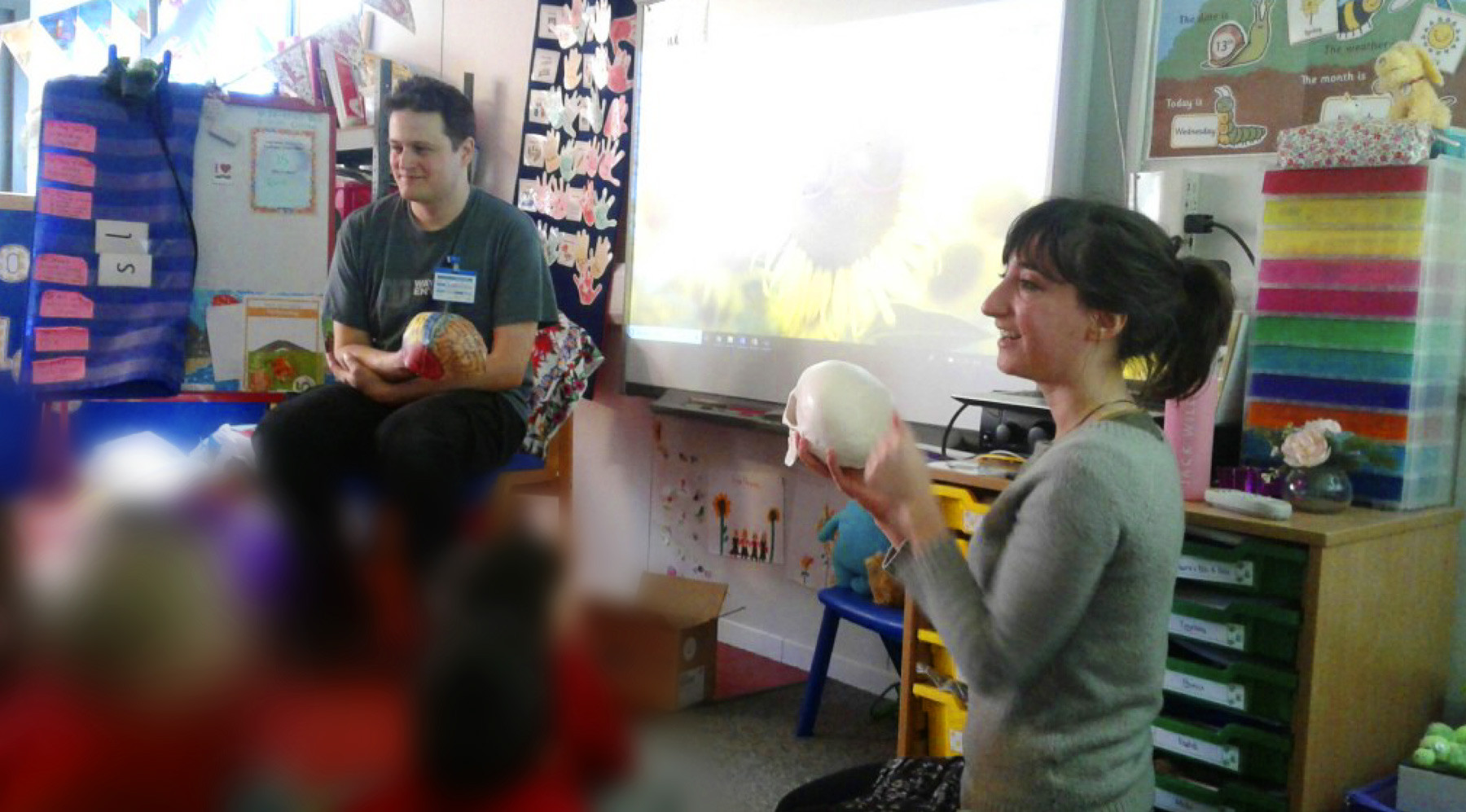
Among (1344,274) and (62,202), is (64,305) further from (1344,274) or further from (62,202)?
(1344,274)

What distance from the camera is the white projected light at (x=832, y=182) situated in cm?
276

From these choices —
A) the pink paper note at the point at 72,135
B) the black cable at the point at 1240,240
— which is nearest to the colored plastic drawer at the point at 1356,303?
the black cable at the point at 1240,240

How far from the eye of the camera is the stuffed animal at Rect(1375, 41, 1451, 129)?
2123 millimetres

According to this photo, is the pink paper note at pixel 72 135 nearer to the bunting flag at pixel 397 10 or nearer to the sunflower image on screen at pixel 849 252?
the bunting flag at pixel 397 10

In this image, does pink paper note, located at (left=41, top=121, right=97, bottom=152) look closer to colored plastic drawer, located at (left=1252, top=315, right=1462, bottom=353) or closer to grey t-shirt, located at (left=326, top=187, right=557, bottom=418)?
grey t-shirt, located at (left=326, top=187, right=557, bottom=418)

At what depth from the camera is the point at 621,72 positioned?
3719 millimetres

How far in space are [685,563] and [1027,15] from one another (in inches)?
75.3

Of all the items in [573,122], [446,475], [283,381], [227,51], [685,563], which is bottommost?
[685,563]

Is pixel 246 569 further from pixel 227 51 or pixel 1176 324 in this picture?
pixel 227 51

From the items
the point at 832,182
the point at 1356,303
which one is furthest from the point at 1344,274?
the point at 832,182

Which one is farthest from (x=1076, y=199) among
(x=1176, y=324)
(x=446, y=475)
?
(x=446, y=475)

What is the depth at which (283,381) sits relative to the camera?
10.1ft

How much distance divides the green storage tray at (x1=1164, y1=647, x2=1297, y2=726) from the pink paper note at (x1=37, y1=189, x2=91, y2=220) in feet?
7.00

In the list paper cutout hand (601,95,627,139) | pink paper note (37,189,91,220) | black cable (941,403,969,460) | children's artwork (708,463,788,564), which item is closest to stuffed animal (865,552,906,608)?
black cable (941,403,969,460)
